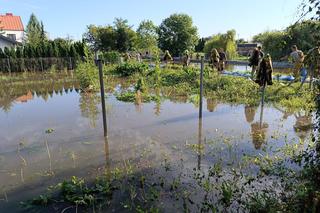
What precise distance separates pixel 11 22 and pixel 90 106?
57.5 metres

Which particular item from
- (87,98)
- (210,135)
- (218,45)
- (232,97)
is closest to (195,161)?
(210,135)

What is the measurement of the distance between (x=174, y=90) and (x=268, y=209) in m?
9.84

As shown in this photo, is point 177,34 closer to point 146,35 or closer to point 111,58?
point 146,35

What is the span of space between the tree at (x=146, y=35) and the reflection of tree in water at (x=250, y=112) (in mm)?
30815

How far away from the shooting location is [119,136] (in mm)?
6426

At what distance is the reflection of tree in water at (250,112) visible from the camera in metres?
7.65

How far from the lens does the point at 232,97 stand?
1038cm

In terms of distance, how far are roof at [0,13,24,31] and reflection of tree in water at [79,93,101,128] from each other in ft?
174

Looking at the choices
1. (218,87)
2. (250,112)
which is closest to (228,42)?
(218,87)

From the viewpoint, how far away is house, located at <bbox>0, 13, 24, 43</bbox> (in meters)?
55.6

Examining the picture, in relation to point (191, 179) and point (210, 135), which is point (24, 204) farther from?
point (210, 135)

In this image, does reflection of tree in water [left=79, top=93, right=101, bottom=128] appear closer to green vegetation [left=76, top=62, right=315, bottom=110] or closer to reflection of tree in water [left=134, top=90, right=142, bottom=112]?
green vegetation [left=76, top=62, right=315, bottom=110]

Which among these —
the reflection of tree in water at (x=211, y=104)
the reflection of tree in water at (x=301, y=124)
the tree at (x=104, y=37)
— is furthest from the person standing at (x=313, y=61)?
the tree at (x=104, y=37)

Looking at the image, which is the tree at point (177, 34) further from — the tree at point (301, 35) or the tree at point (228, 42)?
the tree at point (301, 35)
